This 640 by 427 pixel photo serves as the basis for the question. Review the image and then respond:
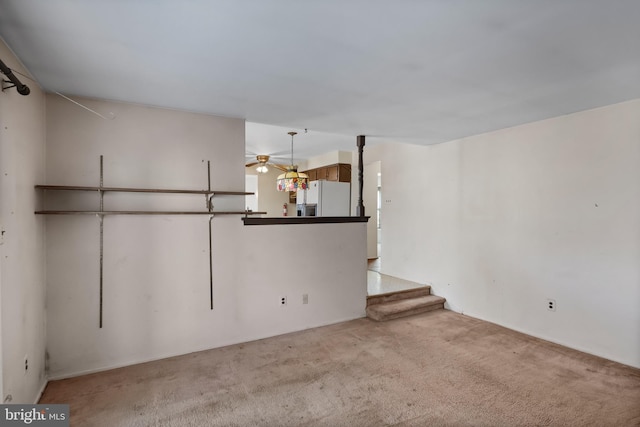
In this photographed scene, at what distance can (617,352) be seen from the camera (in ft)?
9.98

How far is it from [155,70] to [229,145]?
4.00 feet

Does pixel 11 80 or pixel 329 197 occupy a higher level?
pixel 11 80

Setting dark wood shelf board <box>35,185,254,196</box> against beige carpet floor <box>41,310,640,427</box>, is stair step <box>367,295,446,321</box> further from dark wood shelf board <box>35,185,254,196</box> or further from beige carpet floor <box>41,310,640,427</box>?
dark wood shelf board <box>35,185,254,196</box>

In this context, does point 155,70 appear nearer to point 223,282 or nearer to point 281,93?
point 281,93

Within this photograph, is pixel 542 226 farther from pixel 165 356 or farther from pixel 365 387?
pixel 165 356

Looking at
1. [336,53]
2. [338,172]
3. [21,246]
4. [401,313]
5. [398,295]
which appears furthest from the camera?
[338,172]

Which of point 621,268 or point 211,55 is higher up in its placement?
point 211,55

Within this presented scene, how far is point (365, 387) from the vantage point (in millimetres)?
2604

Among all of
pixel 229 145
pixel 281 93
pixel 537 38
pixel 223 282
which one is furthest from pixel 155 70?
pixel 537 38

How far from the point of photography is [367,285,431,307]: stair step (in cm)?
443

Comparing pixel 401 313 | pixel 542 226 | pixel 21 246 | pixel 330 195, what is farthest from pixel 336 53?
pixel 330 195

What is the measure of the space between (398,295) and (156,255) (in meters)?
3.16

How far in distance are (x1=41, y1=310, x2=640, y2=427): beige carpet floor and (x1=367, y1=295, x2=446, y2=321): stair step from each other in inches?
23.9

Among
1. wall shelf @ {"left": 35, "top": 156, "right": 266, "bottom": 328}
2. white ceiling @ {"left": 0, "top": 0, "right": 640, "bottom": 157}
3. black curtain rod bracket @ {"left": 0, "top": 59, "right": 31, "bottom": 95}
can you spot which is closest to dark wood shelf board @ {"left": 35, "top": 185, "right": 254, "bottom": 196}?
wall shelf @ {"left": 35, "top": 156, "right": 266, "bottom": 328}
